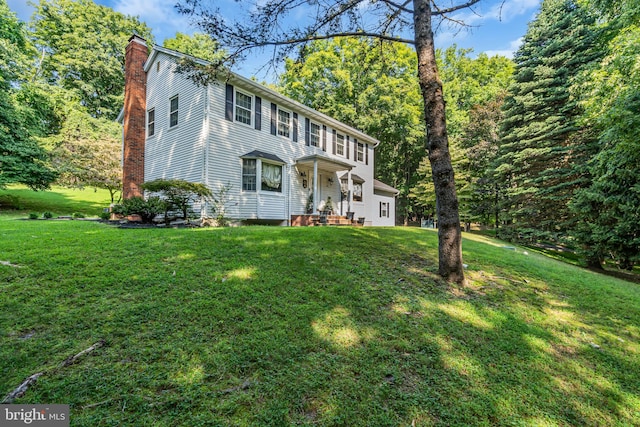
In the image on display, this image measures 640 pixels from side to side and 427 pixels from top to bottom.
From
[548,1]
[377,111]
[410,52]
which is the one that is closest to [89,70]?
[377,111]

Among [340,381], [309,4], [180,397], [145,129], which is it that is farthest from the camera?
[145,129]

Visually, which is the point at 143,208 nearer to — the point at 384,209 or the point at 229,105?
the point at 229,105

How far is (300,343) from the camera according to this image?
8.34 ft

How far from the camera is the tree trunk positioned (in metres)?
4.26

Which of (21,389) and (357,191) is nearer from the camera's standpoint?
(21,389)

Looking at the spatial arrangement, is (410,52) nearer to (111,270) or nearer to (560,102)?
(560,102)

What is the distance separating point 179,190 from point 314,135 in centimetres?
770

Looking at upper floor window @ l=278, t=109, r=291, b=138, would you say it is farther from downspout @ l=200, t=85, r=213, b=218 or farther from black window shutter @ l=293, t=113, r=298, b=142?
downspout @ l=200, t=85, r=213, b=218

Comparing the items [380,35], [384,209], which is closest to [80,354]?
[380,35]

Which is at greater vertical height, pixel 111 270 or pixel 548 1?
pixel 548 1

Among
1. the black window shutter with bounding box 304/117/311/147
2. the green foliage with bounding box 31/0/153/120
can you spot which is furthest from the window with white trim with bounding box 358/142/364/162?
the green foliage with bounding box 31/0/153/120

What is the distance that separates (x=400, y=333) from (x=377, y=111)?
22572 millimetres

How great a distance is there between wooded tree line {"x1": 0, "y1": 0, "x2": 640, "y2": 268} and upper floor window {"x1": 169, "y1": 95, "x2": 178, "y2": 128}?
4623 mm

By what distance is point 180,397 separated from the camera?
1859mm
